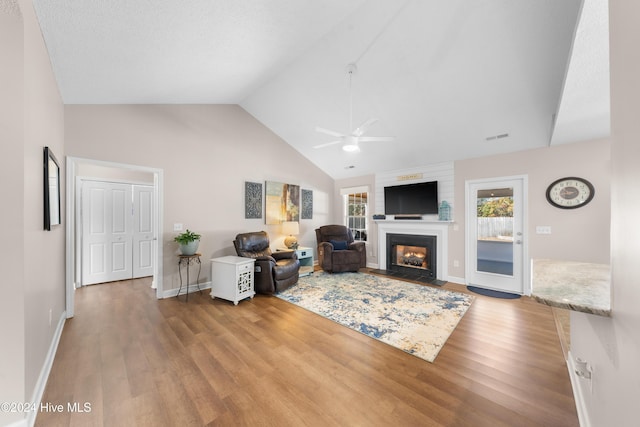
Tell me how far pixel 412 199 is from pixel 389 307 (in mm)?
2614

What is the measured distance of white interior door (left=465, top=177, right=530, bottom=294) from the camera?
3.90m

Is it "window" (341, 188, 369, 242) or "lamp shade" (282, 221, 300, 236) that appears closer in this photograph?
"lamp shade" (282, 221, 300, 236)

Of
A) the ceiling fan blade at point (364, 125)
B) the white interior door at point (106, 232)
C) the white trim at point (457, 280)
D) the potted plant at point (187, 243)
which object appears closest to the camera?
the ceiling fan blade at point (364, 125)

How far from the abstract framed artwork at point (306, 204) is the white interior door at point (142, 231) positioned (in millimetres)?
3214

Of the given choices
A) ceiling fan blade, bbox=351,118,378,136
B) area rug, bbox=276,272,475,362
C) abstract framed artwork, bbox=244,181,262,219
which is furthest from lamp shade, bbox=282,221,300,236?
ceiling fan blade, bbox=351,118,378,136

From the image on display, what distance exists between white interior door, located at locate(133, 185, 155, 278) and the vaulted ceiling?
2.17m

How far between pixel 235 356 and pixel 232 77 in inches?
128

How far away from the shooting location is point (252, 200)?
477 centimetres

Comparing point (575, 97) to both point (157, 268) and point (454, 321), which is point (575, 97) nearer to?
point (454, 321)

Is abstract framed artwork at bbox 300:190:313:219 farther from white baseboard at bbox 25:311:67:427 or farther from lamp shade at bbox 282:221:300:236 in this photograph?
white baseboard at bbox 25:311:67:427

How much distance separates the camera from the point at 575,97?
7.65 ft

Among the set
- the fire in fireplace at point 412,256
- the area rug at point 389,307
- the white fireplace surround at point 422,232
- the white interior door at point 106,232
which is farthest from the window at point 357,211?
the white interior door at point 106,232

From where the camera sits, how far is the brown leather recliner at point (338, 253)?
506cm

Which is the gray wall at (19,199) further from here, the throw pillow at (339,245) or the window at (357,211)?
the window at (357,211)
